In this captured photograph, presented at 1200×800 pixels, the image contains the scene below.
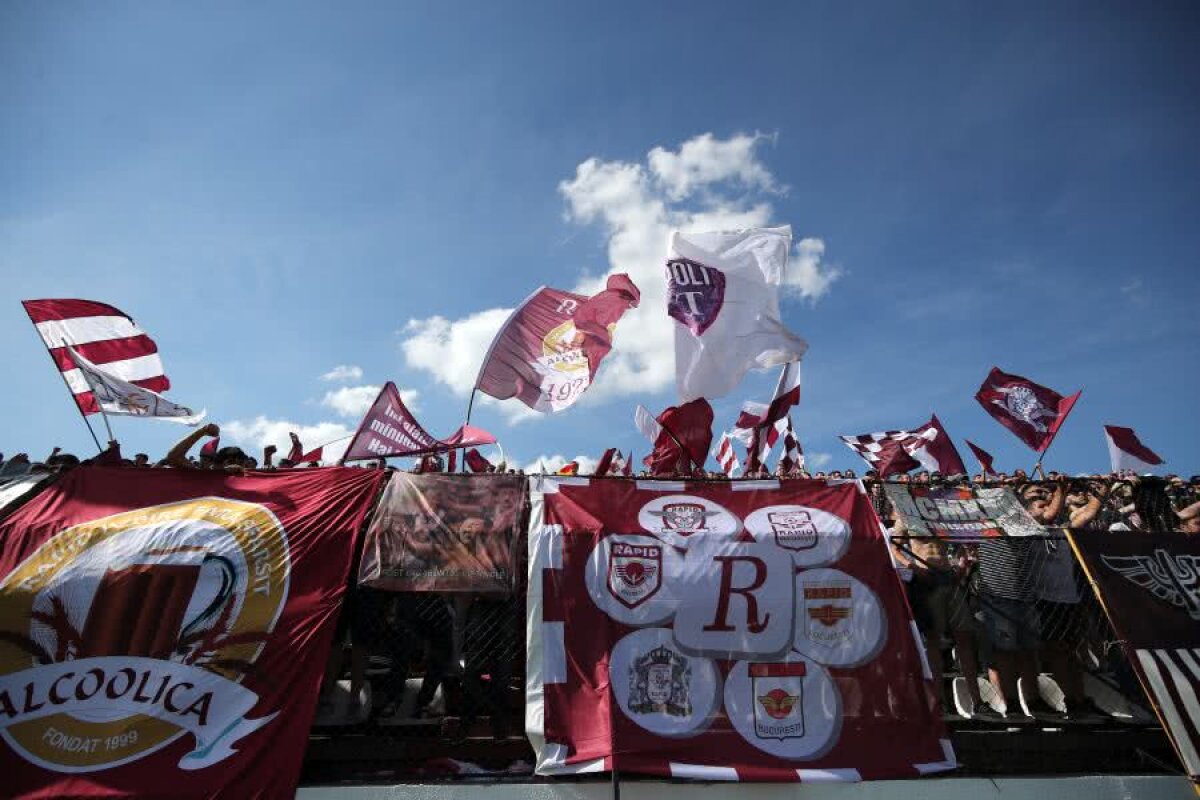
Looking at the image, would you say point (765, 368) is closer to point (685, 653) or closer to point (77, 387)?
point (685, 653)

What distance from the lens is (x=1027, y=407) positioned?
36.7 feet

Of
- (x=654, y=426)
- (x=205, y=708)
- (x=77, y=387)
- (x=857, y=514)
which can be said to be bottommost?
(x=205, y=708)

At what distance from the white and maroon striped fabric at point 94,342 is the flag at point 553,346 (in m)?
4.24

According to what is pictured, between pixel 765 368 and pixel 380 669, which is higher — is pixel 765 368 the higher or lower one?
the higher one

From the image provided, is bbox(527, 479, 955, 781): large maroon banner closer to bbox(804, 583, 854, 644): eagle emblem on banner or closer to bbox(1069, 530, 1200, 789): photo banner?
bbox(804, 583, 854, 644): eagle emblem on banner

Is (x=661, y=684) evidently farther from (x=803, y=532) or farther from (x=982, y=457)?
(x=982, y=457)

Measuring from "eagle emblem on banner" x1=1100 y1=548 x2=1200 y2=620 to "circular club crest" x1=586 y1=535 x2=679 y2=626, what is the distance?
14.3 feet

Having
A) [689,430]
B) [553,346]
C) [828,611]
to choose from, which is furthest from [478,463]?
[828,611]

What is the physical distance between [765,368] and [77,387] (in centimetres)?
828

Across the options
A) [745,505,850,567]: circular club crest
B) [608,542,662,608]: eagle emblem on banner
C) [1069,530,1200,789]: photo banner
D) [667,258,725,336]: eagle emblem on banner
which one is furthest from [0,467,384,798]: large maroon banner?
[1069,530,1200,789]: photo banner

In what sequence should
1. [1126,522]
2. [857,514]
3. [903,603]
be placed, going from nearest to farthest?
[903,603] < [857,514] < [1126,522]

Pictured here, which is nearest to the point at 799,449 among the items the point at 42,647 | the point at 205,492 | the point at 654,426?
the point at 654,426

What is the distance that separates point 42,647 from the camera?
18.3 feet

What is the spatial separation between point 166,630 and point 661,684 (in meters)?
4.12
